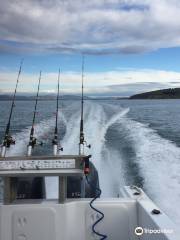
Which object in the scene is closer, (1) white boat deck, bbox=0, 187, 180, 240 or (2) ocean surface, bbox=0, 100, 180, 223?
(1) white boat deck, bbox=0, 187, 180, 240

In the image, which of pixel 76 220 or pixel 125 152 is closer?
pixel 76 220

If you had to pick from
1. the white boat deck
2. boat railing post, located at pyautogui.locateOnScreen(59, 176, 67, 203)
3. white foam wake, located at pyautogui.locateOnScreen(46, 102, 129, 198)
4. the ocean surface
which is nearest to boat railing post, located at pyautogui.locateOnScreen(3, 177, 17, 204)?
the white boat deck

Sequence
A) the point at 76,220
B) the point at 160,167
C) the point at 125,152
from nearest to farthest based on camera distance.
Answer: the point at 76,220 → the point at 160,167 → the point at 125,152

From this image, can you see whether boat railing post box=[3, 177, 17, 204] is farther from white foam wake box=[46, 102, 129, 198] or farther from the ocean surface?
white foam wake box=[46, 102, 129, 198]

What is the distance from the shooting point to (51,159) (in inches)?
108

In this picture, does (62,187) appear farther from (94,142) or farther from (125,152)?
(94,142)

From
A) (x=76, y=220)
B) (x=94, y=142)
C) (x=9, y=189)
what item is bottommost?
(x=76, y=220)

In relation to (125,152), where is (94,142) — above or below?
above

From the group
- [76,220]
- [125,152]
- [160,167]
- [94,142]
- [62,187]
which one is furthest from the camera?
[94,142]

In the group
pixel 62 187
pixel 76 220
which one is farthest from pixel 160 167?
pixel 62 187

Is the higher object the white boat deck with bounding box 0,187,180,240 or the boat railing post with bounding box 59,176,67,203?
the boat railing post with bounding box 59,176,67,203

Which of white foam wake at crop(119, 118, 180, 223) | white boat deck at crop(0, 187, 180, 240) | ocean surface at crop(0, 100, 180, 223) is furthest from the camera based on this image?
ocean surface at crop(0, 100, 180, 223)

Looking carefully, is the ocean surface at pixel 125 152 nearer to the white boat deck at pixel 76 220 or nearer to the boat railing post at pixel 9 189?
the white boat deck at pixel 76 220

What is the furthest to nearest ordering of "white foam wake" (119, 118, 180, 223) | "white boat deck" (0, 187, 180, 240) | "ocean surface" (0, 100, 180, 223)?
"ocean surface" (0, 100, 180, 223) < "white foam wake" (119, 118, 180, 223) < "white boat deck" (0, 187, 180, 240)
